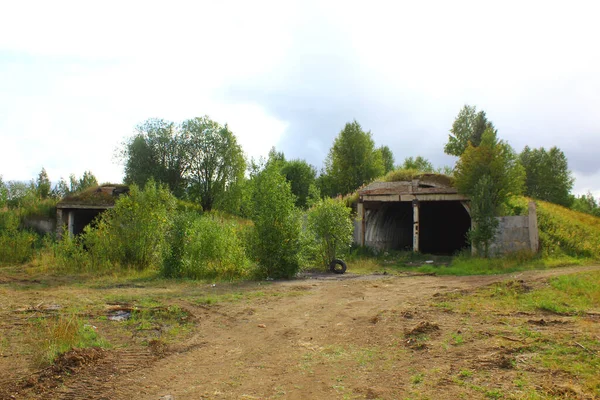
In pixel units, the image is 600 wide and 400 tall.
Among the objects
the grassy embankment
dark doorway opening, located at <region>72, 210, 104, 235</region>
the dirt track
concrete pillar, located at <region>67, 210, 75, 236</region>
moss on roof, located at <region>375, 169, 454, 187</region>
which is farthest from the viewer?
dark doorway opening, located at <region>72, 210, 104, 235</region>

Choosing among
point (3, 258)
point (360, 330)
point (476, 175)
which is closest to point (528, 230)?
point (476, 175)

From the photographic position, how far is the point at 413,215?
1000 inches

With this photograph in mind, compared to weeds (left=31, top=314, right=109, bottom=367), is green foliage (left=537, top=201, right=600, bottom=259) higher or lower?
higher

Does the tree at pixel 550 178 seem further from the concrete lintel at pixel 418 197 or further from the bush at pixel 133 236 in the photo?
the bush at pixel 133 236

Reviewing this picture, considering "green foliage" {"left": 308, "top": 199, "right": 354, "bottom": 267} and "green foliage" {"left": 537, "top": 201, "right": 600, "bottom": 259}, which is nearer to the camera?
"green foliage" {"left": 308, "top": 199, "right": 354, "bottom": 267}

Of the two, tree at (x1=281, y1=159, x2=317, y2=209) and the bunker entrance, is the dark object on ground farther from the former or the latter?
tree at (x1=281, y1=159, x2=317, y2=209)

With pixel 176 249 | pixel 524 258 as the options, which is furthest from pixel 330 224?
pixel 524 258

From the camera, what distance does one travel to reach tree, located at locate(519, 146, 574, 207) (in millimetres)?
43688

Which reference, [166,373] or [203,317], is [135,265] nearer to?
[203,317]

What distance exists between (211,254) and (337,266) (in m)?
4.60

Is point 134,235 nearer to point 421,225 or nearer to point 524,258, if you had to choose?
point 524,258

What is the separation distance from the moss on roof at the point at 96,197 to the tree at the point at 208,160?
37.7 feet

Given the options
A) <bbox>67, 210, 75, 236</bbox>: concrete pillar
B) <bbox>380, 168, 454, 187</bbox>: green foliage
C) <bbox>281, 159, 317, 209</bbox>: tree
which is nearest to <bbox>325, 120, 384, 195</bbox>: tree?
<bbox>281, 159, 317, 209</bbox>: tree

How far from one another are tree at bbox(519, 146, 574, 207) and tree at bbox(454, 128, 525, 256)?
2563cm
